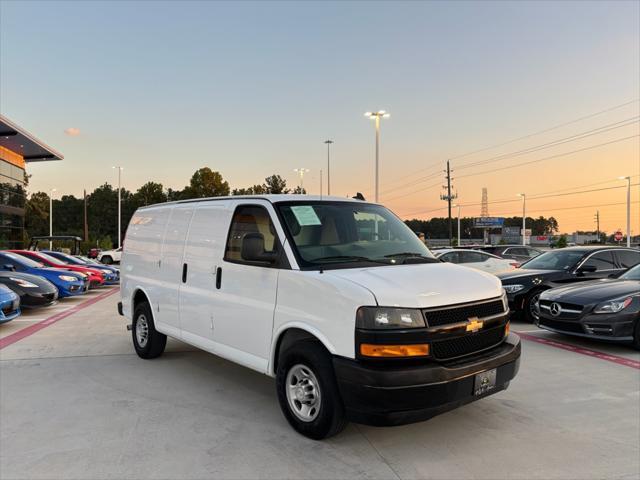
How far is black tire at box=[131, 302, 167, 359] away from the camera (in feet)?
21.1

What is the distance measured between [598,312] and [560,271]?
2941 millimetres

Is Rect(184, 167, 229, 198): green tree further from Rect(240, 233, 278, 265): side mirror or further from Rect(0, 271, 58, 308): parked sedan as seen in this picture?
Rect(240, 233, 278, 265): side mirror

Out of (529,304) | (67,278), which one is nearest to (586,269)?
(529,304)

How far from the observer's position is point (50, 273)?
44.1 ft

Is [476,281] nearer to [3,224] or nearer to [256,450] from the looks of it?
[256,450]

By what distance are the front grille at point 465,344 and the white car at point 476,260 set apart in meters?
Answer: 10.9

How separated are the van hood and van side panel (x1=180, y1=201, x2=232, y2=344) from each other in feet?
5.37

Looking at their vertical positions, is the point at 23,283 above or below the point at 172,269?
below

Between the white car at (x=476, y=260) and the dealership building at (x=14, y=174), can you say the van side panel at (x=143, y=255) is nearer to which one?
the white car at (x=476, y=260)

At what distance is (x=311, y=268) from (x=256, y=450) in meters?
1.48

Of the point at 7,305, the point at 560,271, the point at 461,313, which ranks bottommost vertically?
the point at 7,305

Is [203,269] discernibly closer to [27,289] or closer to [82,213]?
[27,289]

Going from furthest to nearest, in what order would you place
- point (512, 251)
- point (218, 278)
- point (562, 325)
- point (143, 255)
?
point (512, 251), point (562, 325), point (143, 255), point (218, 278)

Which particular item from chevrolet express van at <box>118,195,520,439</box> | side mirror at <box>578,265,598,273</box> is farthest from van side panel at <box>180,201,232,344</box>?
side mirror at <box>578,265,598,273</box>
